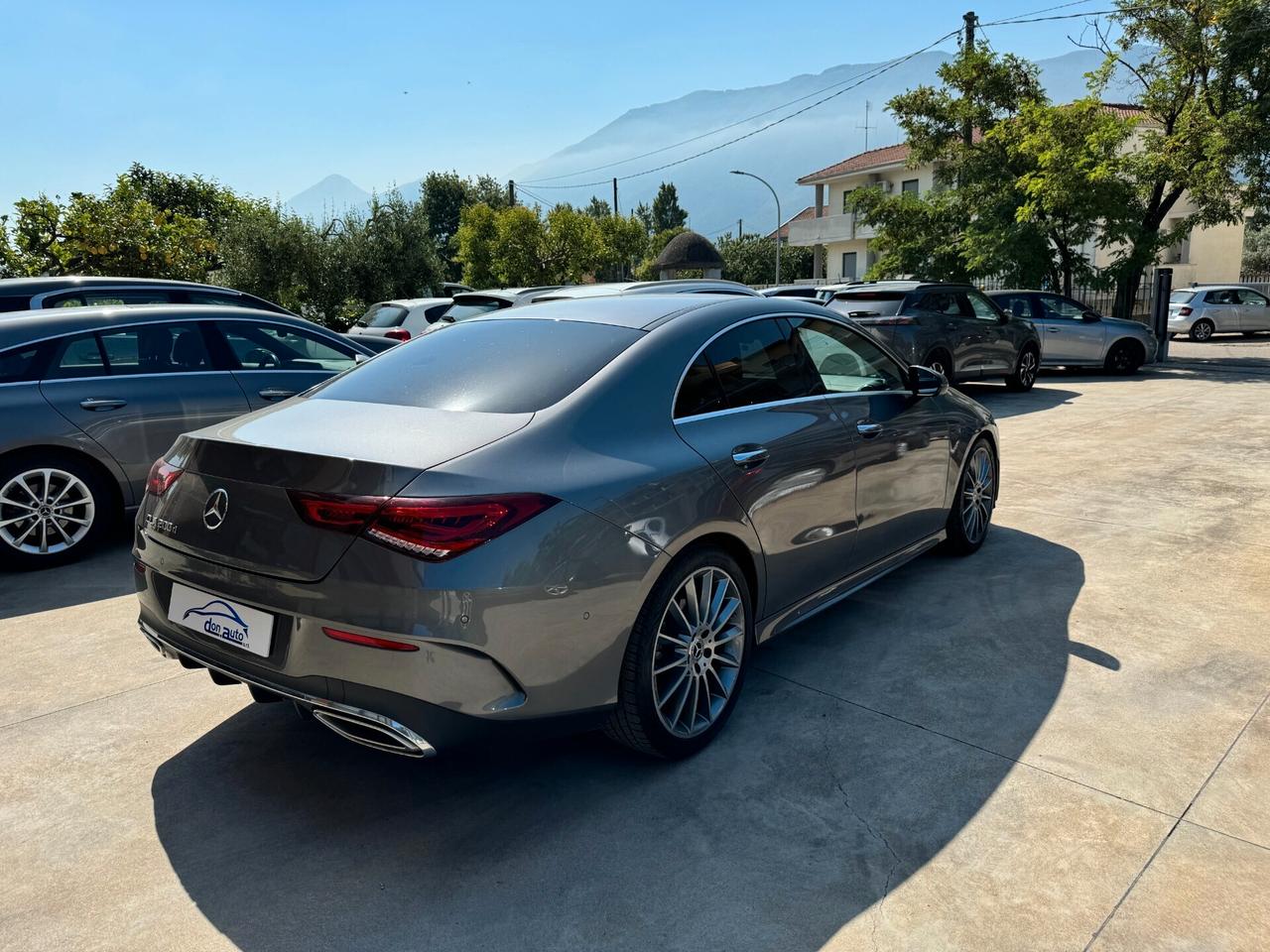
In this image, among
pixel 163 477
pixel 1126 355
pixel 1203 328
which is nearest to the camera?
pixel 163 477

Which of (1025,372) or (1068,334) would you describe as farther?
(1068,334)

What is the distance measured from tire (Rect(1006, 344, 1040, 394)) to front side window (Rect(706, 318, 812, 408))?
1092 cm

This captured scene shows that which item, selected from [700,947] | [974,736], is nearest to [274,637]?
[700,947]

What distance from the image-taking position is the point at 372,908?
249 cm

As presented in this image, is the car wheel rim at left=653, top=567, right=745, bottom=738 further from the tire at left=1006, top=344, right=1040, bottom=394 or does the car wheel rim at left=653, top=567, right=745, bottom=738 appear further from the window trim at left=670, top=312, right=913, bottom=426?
the tire at left=1006, top=344, right=1040, bottom=394

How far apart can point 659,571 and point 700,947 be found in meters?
1.09

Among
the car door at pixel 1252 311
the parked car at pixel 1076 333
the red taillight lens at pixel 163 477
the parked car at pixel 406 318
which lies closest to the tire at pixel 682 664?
the red taillight lens at pixel 163 477

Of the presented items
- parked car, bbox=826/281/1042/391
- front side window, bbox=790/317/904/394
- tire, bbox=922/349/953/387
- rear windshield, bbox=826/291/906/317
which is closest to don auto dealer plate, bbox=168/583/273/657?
front side window, bbox=790/317/904/394

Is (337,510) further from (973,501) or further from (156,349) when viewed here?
(156,349)

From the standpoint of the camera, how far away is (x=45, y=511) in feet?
18.2

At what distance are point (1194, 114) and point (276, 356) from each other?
1741cm

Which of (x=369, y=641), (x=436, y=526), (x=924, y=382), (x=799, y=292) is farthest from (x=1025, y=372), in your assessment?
(x=369, y=641)

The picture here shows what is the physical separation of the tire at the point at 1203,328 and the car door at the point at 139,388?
2632 cm

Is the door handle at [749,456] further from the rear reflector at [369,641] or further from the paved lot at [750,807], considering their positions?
the rear reflector at [369,641]
